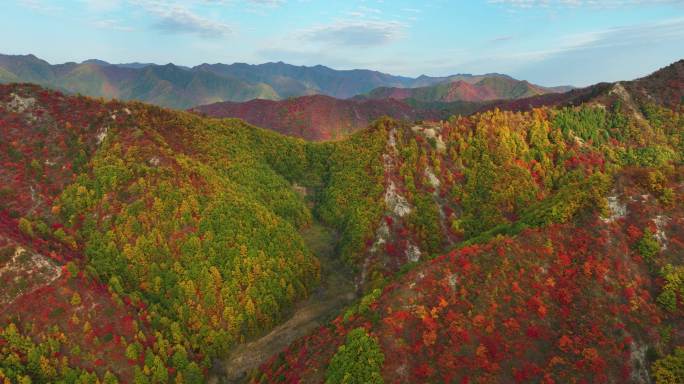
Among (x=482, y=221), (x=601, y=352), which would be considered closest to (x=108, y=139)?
(x=482, y=221)

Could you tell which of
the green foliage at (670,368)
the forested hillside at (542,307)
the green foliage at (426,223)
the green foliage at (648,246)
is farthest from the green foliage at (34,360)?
the green foliage at (648,246)

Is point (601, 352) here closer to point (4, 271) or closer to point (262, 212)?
point (262, 212)

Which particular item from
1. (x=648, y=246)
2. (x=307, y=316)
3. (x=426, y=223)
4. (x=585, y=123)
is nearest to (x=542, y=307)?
(x=648, y=246)

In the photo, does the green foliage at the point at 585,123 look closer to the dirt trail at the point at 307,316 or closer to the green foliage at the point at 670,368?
the dirt trail at the point at 307,316

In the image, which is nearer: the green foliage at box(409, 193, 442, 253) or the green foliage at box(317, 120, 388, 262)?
the green foliage at box(409, 193, 442, 253)

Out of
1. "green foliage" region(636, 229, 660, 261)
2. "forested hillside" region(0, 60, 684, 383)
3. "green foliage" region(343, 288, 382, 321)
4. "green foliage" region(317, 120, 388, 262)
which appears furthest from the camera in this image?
"green foliage" region(317, 120, 388, 262)

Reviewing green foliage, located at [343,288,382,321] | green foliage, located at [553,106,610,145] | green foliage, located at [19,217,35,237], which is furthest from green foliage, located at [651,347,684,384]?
green foliage, located at [19,217,35,237]

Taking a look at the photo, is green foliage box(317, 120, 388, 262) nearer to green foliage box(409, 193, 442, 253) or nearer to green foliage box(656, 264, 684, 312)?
green foliage box(409, 193, 442, 253)
